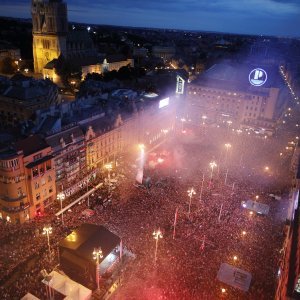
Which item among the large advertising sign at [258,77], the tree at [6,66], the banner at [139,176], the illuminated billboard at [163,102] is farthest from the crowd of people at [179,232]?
the tree at [6,66]

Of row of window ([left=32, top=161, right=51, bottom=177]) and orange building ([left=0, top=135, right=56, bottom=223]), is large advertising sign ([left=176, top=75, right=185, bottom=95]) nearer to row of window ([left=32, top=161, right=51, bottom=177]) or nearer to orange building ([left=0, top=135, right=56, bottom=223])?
orange building ([left=0, top=135, right=56, bottom=223])

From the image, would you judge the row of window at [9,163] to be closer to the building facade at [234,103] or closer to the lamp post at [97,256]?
the lamp post at [97,256]

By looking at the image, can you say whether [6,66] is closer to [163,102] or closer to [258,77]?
[163,102]

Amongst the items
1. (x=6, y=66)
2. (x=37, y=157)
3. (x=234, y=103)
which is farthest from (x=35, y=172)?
(x=6, y=66)

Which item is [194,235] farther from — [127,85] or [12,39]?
[12,39]

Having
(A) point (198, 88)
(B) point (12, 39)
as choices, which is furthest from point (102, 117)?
(B) point (12, 39)

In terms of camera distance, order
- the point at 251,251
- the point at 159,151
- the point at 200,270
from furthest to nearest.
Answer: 1. the point at 159,151
2. the point at 251,251
3. the point at 200,270

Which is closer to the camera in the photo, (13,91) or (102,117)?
(102,117)

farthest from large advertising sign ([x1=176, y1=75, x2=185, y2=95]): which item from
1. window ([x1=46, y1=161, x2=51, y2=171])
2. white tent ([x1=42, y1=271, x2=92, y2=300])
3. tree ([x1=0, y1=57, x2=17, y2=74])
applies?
white tent ([x1=42, y1=271, x2=92, y2=300])
